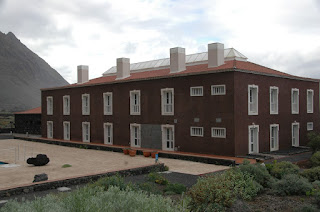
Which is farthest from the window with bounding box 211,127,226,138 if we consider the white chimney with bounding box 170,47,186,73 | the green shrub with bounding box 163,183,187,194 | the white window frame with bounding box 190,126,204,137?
the green shrub with bounding box 163,183,187,194

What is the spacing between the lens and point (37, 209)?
6.11 metres

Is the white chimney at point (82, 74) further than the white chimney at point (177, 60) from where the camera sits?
Yes

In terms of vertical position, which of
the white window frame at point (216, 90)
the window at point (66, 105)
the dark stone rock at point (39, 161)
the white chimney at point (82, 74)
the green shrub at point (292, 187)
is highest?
the white chimney at point (82, 74)

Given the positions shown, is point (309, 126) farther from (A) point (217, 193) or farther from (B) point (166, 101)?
(A) point (217, 193)

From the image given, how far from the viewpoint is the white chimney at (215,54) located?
23.3 m

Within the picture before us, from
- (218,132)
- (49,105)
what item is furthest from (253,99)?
(49,105)

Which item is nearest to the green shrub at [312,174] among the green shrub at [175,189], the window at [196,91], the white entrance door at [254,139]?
the green shrub at [175,189]

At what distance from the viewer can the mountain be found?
118875 mm

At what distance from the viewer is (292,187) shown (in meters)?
11.0

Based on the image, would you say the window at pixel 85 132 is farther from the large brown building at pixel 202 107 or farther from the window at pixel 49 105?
the window at pixel 49 105

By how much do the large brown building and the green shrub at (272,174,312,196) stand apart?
9233 millimetres

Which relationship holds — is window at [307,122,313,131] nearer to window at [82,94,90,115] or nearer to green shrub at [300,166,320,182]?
green shrub at [300,166,320,182]

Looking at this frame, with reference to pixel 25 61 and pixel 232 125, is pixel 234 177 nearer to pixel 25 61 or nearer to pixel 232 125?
pixel 232 125

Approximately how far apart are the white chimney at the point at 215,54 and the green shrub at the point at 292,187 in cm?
1318
